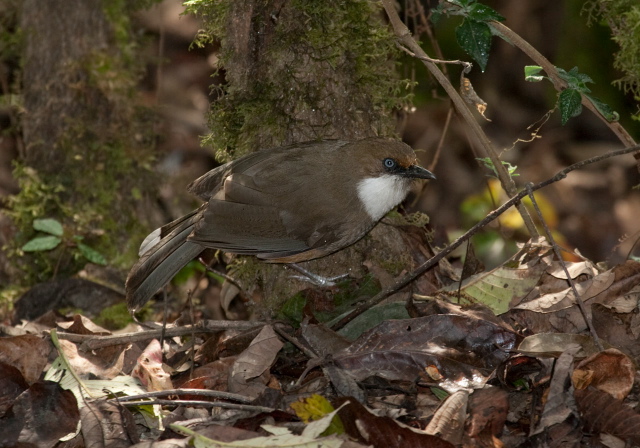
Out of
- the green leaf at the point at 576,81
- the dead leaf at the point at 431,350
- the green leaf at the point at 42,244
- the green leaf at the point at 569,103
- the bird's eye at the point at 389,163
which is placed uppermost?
the green leaf at the point at 576,81

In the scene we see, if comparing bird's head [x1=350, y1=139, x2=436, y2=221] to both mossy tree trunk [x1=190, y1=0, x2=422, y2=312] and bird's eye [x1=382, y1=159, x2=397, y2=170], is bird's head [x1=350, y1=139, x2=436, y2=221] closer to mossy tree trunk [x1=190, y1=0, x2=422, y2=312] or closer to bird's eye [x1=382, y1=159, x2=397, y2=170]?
bird's eye [x1=382, y1=159, x2=397, y2=170]

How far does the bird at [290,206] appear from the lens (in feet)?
13.2

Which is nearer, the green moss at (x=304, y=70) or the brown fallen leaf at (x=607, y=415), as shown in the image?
the brown fallen leaf at (x=607, y=415)

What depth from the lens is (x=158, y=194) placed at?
5.95 meters

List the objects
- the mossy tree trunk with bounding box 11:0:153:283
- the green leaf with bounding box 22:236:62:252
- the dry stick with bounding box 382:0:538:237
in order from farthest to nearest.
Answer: the mossy tree trunk with bounding box 11:0:153:283
the green leaf with bounding box 22:236:62:252
the dry stick with bounding box 382:0:538:237

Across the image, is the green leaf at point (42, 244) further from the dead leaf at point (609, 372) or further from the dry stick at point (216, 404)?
the dead leaf at point (609, 372)

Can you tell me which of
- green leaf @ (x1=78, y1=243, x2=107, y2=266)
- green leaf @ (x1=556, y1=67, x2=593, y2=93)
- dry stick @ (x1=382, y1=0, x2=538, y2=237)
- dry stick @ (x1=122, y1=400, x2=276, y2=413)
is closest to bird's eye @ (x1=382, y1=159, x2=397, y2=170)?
dry stick @ (x1=382, y1=0, x2=538, y2=237)

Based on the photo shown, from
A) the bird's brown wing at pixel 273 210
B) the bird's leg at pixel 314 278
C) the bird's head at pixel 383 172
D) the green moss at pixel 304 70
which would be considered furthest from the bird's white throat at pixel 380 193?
the bird's leg at pixel 314 278

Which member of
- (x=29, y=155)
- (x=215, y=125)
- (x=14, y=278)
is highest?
(x=215, y=125)

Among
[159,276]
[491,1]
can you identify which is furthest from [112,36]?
[491,1]

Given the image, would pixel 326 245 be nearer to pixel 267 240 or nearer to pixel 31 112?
pixel 267 240

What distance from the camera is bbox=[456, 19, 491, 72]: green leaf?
347cm

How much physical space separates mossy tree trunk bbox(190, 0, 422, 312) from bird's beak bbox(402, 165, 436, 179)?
281 millimetres

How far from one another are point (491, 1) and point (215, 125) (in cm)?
614
